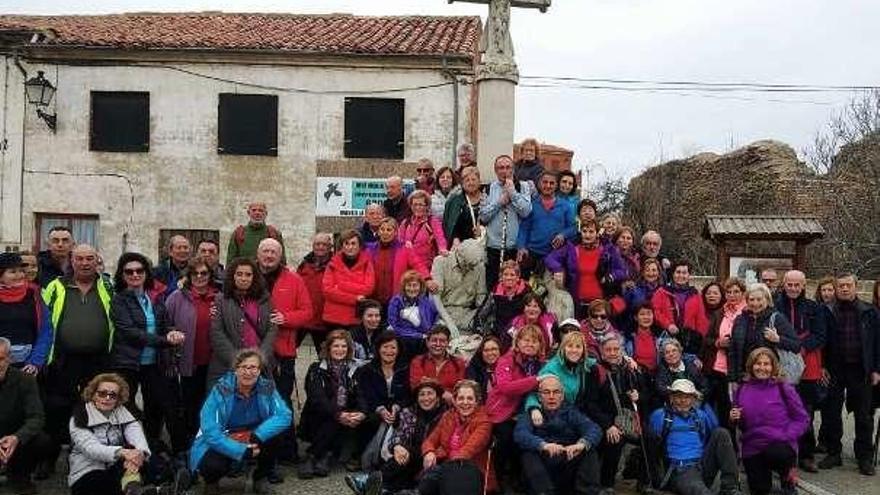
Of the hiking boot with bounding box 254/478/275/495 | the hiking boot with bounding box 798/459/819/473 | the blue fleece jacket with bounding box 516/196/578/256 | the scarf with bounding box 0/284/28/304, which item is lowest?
the hiking boot with bounding box 798/459/819/473

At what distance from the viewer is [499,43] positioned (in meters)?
10.5

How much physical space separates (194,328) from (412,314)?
6.06 feet

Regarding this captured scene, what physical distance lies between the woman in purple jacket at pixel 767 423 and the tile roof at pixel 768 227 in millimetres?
5560

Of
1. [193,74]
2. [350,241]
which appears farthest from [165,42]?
[350,241]

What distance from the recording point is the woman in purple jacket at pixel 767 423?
275 inches

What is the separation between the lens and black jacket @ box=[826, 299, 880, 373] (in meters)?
8.05

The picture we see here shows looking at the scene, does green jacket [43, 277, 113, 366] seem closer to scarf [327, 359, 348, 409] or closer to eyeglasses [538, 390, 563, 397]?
scarf [327, 359, 348, 409]

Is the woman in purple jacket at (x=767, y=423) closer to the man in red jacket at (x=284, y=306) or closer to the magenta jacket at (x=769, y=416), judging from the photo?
the magenta jacket at (x=769, y=416)

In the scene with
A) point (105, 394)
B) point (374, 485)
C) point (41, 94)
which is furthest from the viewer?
point (41, 94)

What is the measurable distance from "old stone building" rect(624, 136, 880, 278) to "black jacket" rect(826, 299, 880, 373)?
13612 millimetres

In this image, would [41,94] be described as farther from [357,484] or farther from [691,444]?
[691,444]

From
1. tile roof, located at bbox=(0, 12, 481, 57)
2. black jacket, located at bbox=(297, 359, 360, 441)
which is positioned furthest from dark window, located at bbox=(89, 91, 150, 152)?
black jacket, located at bbox=(297, 359, 360, 441)

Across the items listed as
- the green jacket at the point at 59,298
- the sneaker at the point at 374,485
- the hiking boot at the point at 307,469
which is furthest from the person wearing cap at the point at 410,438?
the green jacket at the point at 59,298

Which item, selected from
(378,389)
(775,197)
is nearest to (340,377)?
(378,389)
